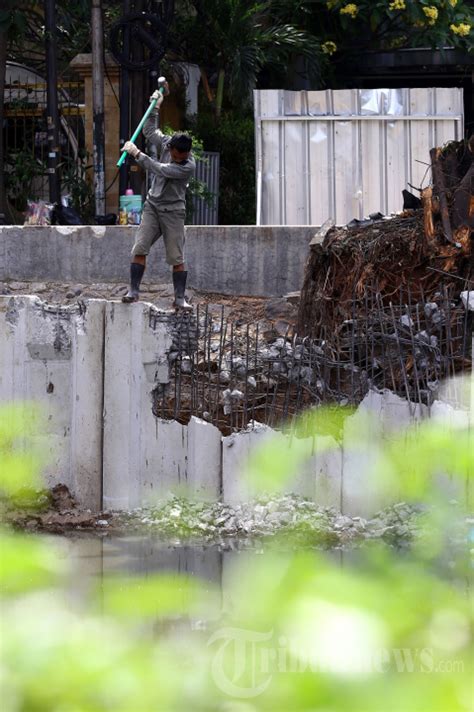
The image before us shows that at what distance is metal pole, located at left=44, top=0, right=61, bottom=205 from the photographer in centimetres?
1304

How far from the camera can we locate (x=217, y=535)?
6.95 metres

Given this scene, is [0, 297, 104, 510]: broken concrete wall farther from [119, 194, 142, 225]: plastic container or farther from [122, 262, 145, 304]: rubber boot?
[119, 194, 142, 225]: plastic container

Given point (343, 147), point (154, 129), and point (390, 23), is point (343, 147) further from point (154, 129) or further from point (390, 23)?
point (390, 23)

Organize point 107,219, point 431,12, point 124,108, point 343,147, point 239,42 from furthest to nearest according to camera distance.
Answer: point 431,12, point 239,42, point 124,108, point 107,219, point 343,147

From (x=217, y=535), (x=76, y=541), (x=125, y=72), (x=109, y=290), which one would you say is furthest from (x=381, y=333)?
(x=125, y=72)

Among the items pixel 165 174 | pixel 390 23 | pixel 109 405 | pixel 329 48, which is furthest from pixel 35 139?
pixel 109 405

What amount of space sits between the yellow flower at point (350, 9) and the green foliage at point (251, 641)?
13.4m

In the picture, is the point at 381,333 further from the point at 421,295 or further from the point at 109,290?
the point at 109,290

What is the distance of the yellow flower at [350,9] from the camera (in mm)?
13984

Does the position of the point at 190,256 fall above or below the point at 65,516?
above

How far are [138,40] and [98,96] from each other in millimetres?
722

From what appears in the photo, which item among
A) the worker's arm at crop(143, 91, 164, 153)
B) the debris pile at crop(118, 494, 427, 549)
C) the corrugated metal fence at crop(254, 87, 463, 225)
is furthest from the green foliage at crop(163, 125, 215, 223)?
the debris pile at crop(118, 494, 427, 549)

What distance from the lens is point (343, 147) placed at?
11.8 m

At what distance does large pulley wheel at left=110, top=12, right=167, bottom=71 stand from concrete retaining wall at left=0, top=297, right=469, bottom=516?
19.6ft
